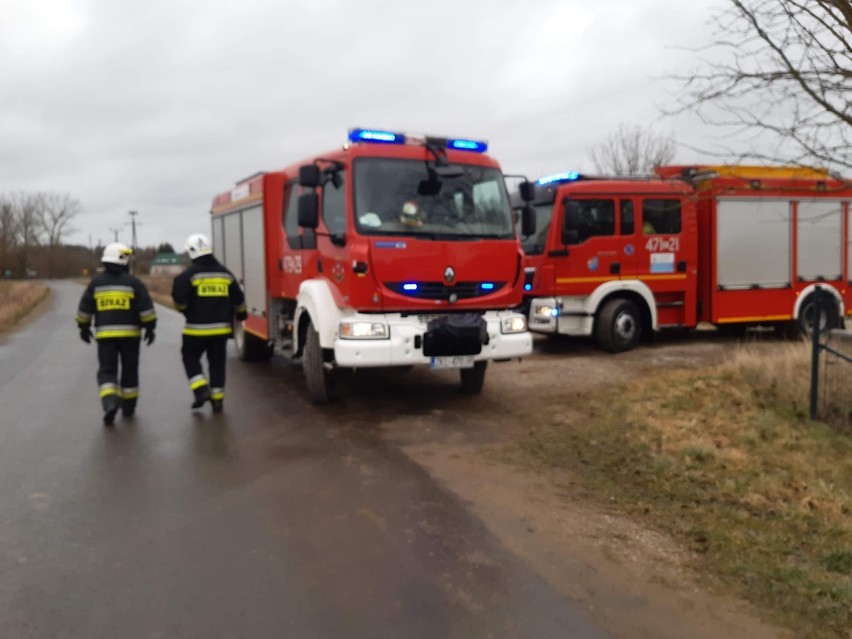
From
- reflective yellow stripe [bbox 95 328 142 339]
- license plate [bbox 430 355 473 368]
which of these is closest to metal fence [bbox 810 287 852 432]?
license plate [bbox 430 355 473 368]

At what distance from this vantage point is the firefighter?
24.8 ft

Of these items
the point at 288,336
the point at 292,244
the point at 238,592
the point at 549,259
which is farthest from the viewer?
the point at 549,259

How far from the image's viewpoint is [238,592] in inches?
148

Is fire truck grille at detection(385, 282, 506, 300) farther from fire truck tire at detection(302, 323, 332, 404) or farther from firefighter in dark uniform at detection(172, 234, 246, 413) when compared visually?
firefighter in dark uniform at detection(172, 234, 246, 413)

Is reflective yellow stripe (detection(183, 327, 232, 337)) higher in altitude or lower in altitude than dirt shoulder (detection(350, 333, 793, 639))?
higher

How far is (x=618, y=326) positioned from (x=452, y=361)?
16.8ft

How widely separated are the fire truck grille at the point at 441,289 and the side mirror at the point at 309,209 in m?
1.20

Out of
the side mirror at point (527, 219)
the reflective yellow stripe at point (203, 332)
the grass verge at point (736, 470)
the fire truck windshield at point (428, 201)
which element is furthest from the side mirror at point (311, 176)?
the grass verge at point (736, 470)

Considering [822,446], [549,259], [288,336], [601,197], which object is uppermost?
[601,197]

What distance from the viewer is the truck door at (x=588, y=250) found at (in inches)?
459

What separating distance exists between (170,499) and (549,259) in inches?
302

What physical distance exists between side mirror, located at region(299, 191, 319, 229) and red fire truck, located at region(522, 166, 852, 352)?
421cm

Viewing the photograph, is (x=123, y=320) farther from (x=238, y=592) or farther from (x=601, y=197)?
(x=601, y=197)

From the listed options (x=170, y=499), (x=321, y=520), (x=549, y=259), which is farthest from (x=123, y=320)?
(x=549, y=259)
